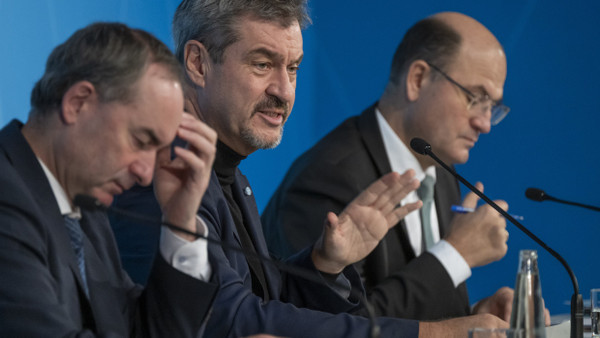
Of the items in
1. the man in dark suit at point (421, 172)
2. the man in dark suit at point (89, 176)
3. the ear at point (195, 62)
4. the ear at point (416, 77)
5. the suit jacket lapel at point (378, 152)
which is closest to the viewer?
the man in dark suit at point (89, 176)

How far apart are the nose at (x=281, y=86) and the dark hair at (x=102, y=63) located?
29.9 inches

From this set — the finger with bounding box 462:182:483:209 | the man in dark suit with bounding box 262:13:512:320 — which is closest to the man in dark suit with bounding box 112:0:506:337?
the man in dark suit with bounding box 262:13:512:320

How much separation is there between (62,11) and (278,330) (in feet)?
4.17

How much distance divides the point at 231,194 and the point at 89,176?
82 cm

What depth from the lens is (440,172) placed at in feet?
9.61

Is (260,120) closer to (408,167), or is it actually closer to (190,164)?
(190,164)

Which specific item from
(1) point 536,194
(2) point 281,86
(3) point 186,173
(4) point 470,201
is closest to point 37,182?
(3) point 186,173

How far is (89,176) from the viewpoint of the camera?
125 cm

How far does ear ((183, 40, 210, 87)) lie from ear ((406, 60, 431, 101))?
1004mm

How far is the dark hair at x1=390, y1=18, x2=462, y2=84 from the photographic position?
9.22 ft

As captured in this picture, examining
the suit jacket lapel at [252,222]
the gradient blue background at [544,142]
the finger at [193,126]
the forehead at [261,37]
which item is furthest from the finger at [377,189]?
the gradient blue background at [544,142]

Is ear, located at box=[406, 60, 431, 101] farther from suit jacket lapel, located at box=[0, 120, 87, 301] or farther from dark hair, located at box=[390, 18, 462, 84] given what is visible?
suit jacket lapel, located at box=[0, 120, 87, 301]

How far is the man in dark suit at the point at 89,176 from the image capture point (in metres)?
1.18

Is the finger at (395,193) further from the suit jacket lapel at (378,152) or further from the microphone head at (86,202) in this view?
the microphone head at (86,202)
